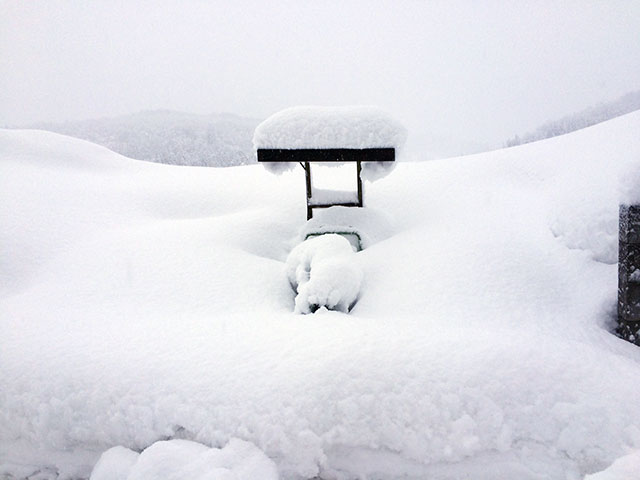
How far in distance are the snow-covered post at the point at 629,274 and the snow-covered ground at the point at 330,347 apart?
0.21 metres

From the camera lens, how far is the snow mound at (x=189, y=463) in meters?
2.84

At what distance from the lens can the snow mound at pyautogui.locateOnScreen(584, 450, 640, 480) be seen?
2434 millimetres

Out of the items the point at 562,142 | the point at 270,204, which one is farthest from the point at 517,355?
the point at 562,142

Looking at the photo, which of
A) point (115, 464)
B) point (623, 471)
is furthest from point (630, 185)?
point (115, 464)

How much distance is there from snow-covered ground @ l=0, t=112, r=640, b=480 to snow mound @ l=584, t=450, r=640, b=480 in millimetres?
17

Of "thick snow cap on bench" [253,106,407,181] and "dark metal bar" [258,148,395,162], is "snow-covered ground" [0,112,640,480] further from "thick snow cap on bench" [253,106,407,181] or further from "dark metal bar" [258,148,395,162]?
"thick snow cap on bench" [253,106,407,181]

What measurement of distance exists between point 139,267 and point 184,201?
3.56 metres

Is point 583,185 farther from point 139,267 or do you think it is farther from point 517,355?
point 139,267

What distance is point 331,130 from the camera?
682cm

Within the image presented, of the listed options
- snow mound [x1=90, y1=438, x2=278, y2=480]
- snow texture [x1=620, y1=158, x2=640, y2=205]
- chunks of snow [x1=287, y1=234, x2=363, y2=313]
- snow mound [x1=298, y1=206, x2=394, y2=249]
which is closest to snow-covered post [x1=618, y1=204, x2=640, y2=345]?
snow texture [x1=620, y1=158, x2=640, y2=205]

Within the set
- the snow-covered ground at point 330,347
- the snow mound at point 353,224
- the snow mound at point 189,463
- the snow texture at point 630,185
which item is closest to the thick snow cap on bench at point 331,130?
the snow mound at point 353,224

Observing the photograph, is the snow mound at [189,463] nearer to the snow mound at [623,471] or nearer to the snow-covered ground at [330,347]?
the snow-covered ground at [330,347]

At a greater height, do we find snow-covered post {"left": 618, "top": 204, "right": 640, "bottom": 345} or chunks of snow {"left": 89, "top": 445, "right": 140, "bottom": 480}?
snow-covered post {"left": 618, "top": 204, "right": 640, "bottom": 345}

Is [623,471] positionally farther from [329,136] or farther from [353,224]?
[329,136]
